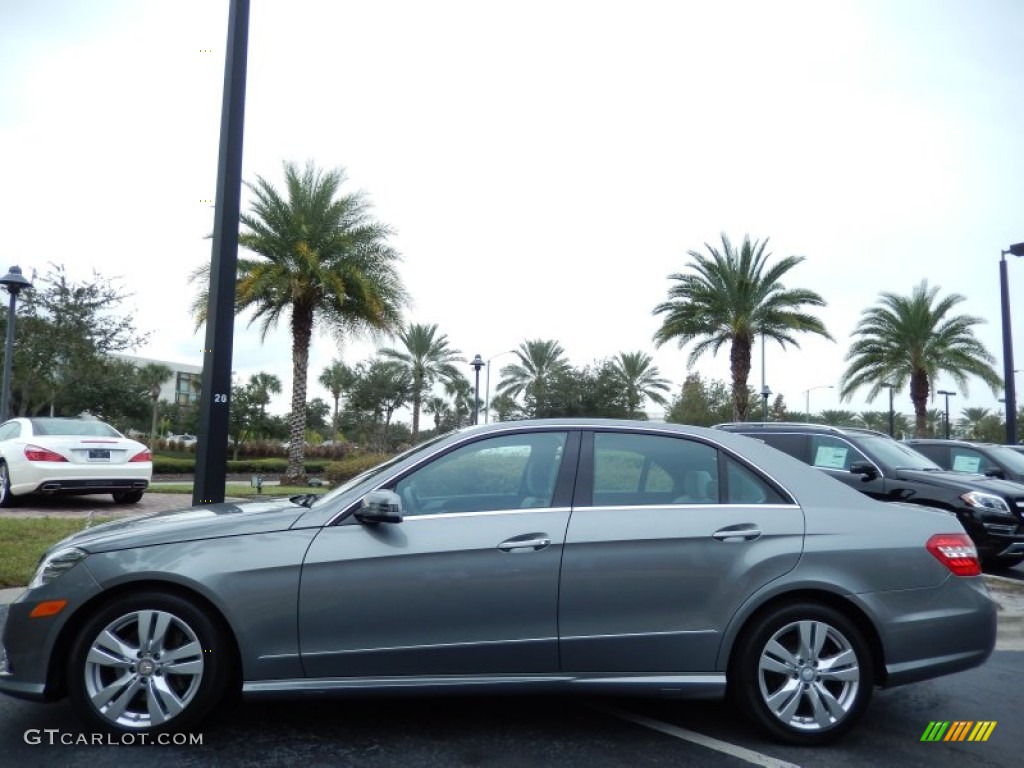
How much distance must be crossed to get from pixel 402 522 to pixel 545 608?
77 centimetres

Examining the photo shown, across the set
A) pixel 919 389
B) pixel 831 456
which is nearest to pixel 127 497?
pixel 831 456

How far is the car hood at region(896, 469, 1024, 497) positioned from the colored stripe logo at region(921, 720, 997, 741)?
17.4 feet

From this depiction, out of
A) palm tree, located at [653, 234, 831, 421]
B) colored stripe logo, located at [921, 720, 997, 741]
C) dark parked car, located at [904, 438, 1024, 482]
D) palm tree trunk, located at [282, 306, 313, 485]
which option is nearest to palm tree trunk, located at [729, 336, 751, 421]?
palm tree, located at [653, 234, 831, 421]

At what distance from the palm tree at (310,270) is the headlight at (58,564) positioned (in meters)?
18.2

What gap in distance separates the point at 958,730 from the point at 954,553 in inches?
37.1

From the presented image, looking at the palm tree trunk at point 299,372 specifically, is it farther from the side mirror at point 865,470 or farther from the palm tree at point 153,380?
the palm tree at point 153,380

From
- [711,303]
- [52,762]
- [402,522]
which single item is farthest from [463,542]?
[711,303]

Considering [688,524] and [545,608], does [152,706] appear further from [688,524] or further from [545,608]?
[688,524]

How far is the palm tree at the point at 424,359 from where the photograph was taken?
1654 inches

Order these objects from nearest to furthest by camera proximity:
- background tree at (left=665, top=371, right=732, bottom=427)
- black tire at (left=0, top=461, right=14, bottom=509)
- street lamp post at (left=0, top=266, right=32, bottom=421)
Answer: black tire at (left=0, top=461, right=14, bottom=509) → street lamp post at (left=0, top=266, right=32, bottom=421) → background tree at (left=665, top=371, right=732, bottom=427)

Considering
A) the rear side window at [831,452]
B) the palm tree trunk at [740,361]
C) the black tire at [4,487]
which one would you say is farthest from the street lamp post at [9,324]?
the palm tree trunk at [740,361]

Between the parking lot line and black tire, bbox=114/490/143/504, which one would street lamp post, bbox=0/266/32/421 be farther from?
the parking lot line

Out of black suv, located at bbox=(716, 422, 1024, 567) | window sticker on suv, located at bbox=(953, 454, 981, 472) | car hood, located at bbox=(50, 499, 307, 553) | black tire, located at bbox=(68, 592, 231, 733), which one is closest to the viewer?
black tire, located at bbox=(68, 592, 231, 733)

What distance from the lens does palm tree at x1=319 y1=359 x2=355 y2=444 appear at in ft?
181
